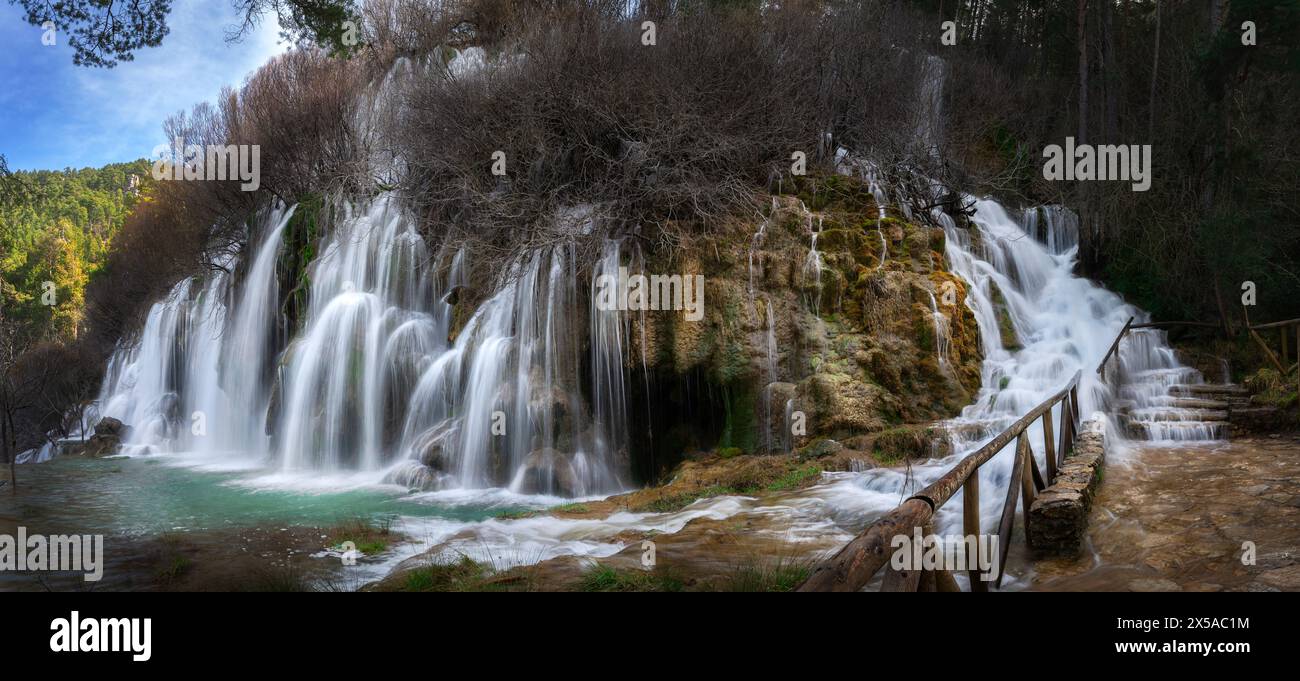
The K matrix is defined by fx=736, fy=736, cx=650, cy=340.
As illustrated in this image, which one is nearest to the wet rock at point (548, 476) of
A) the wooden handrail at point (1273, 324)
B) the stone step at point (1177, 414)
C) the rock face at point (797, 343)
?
the rock face at point (797, 343)

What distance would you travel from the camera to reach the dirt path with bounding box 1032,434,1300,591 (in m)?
4.83

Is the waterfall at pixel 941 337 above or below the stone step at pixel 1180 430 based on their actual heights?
above

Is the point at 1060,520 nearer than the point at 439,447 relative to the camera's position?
Yes

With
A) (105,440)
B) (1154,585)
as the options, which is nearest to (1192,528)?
(1154,585)

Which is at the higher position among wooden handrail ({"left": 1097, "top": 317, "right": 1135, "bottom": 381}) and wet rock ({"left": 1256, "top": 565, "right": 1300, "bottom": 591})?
wooden handrail ({"left": 1097, "top": 317, "right": 1135, "bottom": 381})

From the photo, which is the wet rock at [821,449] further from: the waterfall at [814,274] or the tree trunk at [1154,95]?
the tree trunk at [1154,95]

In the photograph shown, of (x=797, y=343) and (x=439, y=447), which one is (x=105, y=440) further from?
(x=797, y=343)

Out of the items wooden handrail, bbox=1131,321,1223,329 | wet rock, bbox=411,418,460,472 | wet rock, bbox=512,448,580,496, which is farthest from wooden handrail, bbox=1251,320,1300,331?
wet rock, bbox=411,418,460,472

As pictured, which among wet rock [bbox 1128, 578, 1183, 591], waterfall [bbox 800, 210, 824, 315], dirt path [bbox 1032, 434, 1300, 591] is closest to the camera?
wet rock [bbox 1128, 578, 1183, 591]

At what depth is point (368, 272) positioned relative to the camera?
17.4m

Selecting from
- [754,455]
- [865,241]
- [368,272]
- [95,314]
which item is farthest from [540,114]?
[95,314]

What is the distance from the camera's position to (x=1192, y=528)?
585 centimetres

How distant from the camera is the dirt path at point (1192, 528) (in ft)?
15.9

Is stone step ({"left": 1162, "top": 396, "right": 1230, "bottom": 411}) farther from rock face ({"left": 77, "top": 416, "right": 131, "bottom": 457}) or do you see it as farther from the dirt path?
rock face ({"left": 77, "top": 416, "right": 131, "bottom": 457})
